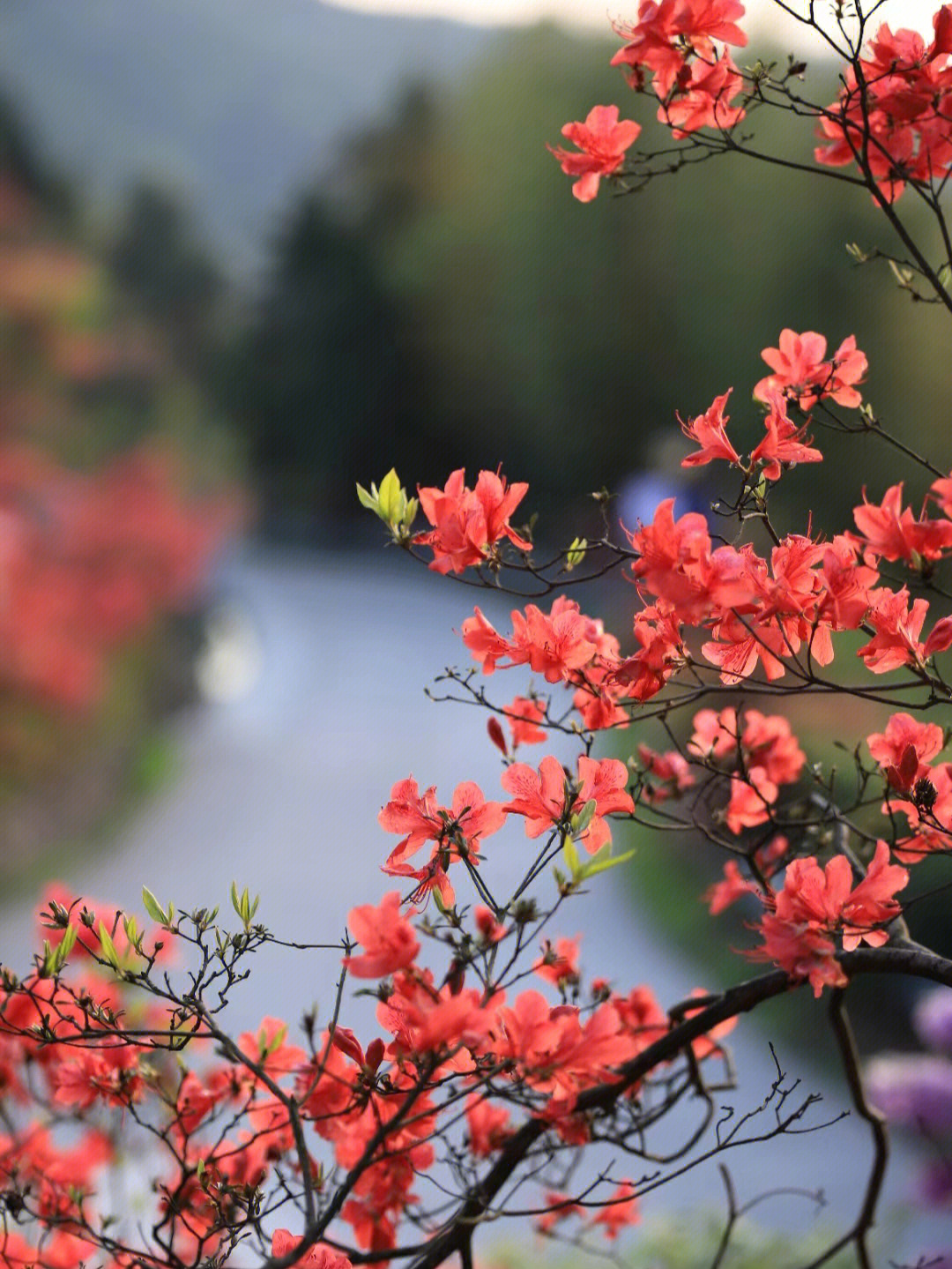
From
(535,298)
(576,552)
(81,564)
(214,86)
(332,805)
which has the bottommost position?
(576,552)

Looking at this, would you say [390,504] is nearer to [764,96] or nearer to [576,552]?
[576,552]

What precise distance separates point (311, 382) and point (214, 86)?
50.4 inches

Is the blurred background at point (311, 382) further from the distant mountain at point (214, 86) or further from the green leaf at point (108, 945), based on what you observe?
the green leaf at point (108, 945)

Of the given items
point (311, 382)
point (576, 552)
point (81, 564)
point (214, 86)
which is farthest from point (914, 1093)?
point (214, 86)

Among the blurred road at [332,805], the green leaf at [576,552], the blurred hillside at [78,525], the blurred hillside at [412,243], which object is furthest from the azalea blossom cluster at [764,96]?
the blurred hillside at [412,243]

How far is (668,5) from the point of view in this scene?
559 millimetres

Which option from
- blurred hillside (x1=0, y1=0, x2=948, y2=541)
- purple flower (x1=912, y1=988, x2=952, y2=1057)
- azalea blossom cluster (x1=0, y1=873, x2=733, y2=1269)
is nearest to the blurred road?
purple flower (x1=912, y1=988, x2=952, y2=1057)

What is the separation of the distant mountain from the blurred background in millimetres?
14

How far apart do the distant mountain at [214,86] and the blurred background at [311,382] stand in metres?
0.01

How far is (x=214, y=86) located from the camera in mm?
5484

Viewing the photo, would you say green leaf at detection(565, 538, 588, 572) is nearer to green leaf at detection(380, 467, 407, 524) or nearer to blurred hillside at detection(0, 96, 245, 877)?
green leaf at detection(380, 467, 407, 524)

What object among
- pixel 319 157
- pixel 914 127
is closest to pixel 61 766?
pixel 914 127

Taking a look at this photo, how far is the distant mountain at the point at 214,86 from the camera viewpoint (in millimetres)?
5031

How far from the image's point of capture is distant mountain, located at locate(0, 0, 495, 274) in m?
5.03
